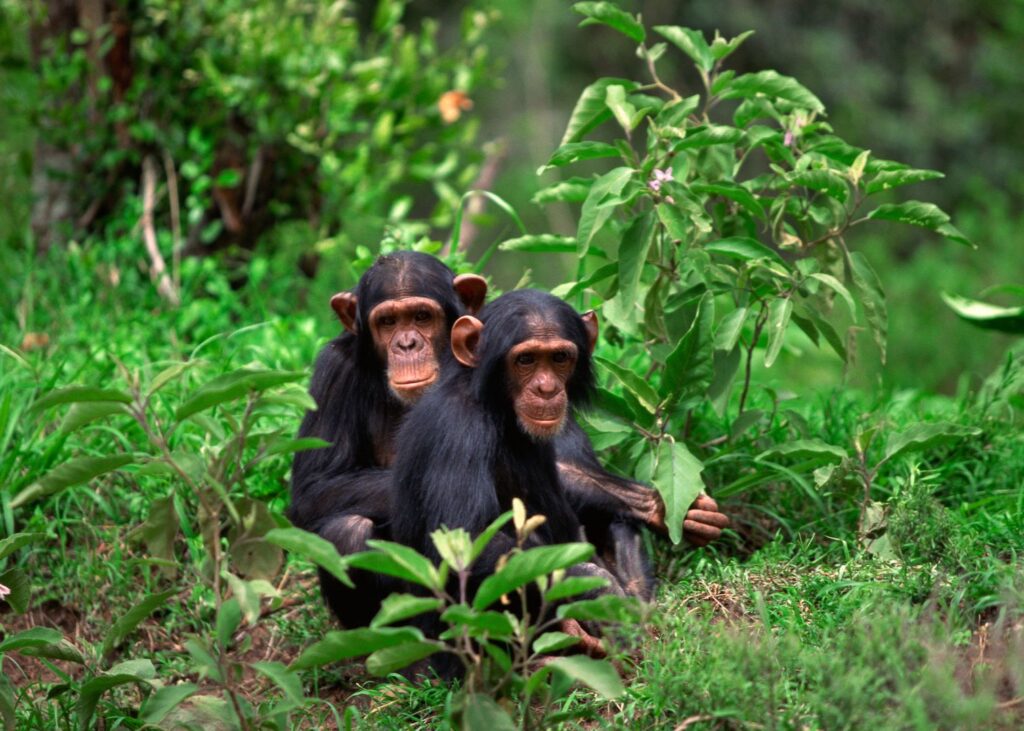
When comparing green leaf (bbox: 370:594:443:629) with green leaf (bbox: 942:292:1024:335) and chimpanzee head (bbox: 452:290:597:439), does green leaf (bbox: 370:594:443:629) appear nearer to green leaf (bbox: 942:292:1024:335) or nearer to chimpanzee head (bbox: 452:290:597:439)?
chimpanzee head (bbox: 452:290:597:439)

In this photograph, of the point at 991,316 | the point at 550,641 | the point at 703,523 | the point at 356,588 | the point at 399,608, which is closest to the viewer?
the point at 399,608

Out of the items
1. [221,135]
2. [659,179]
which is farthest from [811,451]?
[221,135]

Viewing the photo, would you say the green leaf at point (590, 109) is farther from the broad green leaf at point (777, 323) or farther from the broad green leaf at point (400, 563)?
the broad green leaf at point (400, 563)

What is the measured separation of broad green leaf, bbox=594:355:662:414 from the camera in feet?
13.0

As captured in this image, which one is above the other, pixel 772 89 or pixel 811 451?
pixel 772 89

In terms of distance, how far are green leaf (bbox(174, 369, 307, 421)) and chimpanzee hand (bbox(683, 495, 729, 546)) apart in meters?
1.53

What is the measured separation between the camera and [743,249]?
13.5 ft

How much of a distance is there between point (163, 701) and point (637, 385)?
5.48 feet

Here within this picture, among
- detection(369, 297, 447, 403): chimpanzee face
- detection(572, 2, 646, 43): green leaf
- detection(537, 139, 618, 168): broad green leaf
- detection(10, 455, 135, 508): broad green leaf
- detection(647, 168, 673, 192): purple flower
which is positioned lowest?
detection(369, 297, 447, 403): chimpanzee face

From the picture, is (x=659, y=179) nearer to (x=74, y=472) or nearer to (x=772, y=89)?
(x=772, y=89)

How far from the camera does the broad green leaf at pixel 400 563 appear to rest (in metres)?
2.72

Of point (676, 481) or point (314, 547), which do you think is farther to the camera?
point (676, 481)

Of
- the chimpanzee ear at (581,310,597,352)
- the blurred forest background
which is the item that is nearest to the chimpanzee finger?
the chimpanzee ear at (581,310,597,352)

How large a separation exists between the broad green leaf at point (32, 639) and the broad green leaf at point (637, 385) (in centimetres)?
167
